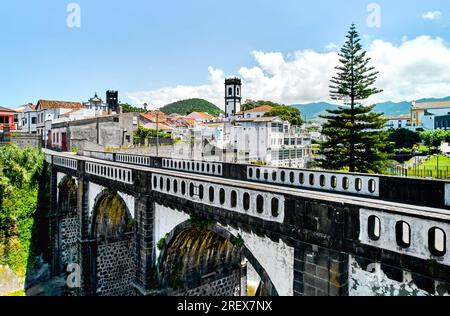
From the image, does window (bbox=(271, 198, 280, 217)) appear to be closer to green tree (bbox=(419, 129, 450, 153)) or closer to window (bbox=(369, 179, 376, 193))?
window (bbox=(369, 179, 376, 193))

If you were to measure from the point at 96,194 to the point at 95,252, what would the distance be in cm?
351

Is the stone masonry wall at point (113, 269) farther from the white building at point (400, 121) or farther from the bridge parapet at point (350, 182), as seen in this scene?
the white building at point (400, 121)

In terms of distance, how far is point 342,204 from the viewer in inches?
240

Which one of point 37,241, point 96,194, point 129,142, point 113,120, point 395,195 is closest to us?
point 395,195

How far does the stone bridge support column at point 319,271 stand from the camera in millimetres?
6023

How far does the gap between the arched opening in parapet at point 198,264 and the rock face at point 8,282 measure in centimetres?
1547

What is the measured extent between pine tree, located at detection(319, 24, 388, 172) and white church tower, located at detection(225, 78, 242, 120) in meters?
59.9

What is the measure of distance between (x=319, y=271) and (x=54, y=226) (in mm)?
21329

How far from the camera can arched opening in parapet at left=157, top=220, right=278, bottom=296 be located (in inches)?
432

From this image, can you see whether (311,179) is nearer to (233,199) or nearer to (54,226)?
(233,199)

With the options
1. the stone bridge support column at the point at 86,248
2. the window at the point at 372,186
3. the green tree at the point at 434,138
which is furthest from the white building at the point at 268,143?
the window at the point at 372,186
